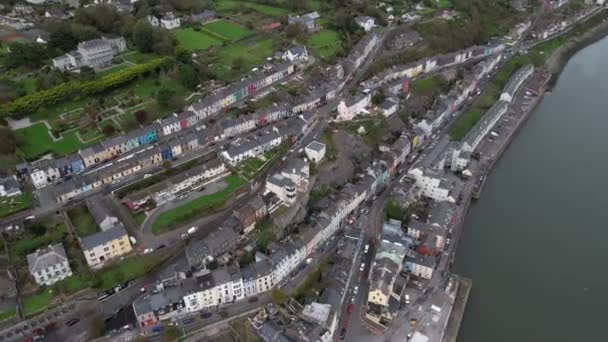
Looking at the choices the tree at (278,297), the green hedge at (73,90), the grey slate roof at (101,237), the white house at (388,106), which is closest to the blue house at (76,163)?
Answer: the grey slate roof at (101,237)

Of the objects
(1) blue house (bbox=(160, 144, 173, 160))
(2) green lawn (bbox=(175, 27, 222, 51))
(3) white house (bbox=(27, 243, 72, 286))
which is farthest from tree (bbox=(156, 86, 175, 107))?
(3) white house (bbox=(27, 243, 72, 286))

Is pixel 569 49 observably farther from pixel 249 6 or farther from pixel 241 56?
pixel 241 56

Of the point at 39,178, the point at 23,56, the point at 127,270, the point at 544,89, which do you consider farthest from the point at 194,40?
the point at 544,89

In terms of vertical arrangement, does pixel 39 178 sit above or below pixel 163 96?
below

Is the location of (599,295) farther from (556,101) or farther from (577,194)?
(556,101)

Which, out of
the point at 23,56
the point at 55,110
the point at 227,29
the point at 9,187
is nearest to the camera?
the point at 9,187

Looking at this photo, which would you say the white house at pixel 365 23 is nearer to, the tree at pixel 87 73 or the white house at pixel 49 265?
the tree at pixel 87 73

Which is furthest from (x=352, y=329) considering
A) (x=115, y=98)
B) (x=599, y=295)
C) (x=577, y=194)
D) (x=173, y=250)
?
(x=115, y=98)
